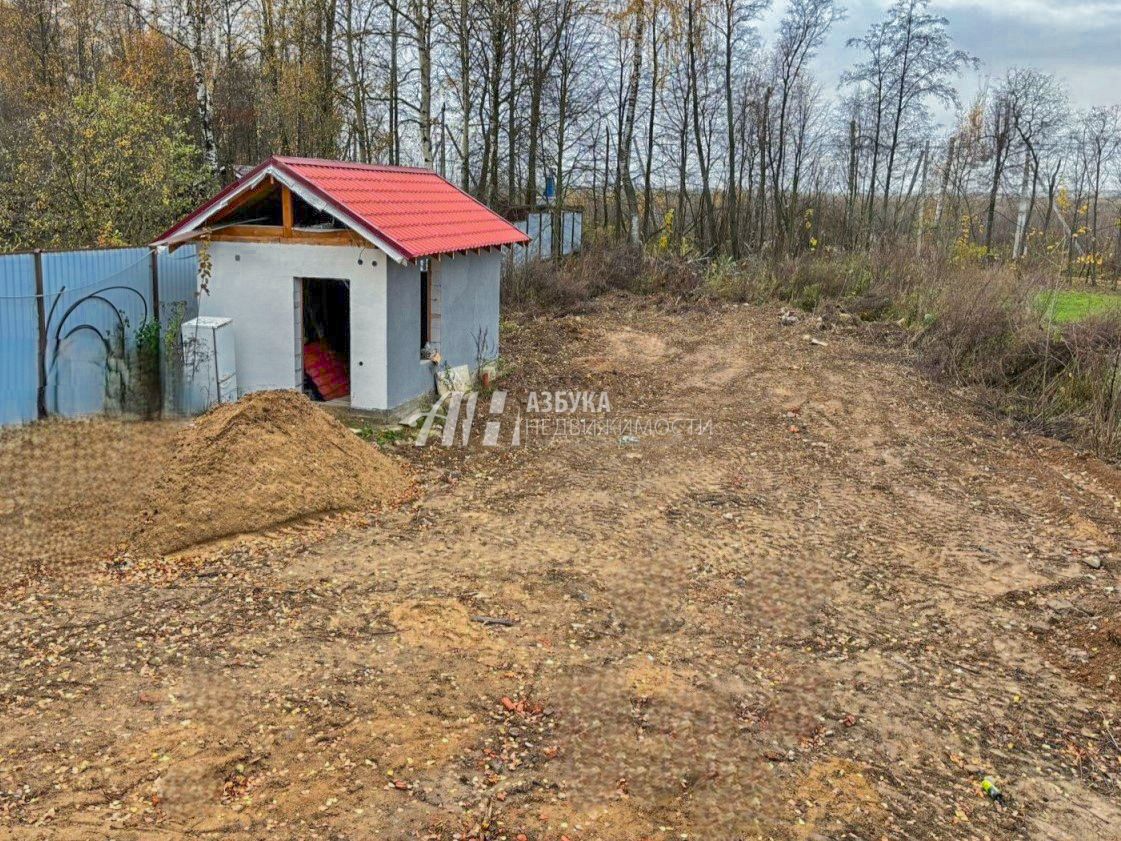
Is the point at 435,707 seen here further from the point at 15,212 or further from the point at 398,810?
the point at 15,212

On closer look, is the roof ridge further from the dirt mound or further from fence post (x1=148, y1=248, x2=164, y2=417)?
the dirt mound

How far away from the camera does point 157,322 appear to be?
11094mm

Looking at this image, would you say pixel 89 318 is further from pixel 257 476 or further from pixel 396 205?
pixel 396 205

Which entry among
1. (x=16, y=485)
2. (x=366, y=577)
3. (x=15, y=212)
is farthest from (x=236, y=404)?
(x=15, y=212)

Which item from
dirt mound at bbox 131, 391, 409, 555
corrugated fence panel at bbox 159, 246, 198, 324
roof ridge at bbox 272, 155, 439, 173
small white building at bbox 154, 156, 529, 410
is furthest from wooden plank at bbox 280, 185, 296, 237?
dirt mound at bbox 131, 391, 409, 555

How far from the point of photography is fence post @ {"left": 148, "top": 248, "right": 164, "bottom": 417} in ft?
35.3

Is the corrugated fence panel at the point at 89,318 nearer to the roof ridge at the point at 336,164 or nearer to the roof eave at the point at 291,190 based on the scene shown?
Result: the roof eave at the point at 291,190

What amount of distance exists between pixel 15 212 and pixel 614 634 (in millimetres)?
12603

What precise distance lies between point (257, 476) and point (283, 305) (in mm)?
3335

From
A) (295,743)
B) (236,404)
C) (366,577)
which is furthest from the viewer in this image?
(236,404)

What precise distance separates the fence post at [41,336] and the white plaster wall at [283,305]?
198cm

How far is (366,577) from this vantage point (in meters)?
7.12

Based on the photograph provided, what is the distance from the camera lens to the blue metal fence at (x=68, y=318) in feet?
29.7

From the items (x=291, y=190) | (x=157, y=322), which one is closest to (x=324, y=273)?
(x=291, y=190)
